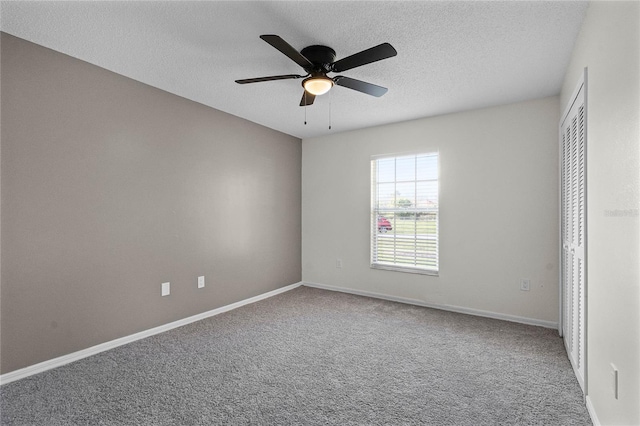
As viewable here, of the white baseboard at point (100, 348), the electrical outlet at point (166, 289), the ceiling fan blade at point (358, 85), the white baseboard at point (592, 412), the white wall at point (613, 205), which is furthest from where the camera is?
the electrical outlet at point (166, 289)

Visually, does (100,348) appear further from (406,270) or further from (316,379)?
(406,270)

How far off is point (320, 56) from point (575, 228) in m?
2.31

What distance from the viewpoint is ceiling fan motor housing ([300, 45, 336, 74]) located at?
7.90ft

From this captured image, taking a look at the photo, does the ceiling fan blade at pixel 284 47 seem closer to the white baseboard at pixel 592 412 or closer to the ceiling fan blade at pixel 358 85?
the ceiling fan blade at pixel 358 85

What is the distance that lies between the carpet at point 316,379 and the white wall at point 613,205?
1.75 ft

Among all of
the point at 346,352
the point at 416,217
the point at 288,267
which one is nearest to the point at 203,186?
the point at 288,267

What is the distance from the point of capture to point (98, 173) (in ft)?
9.32

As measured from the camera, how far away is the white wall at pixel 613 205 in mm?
1306

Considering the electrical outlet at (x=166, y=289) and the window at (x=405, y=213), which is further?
the window at (x=405, y=213)

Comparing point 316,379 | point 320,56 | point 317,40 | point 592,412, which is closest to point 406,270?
point 316,379

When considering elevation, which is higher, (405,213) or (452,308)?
(405,213)

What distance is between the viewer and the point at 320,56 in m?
2.46

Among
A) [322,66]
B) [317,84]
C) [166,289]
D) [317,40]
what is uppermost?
[317,40]

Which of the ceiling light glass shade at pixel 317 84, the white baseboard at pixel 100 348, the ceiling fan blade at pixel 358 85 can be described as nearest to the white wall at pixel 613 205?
the ceiling fan blade at pixel 358 85
